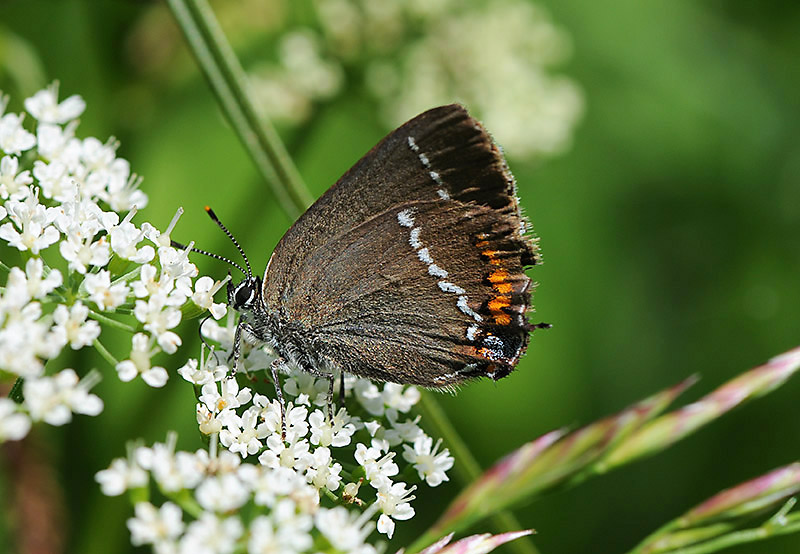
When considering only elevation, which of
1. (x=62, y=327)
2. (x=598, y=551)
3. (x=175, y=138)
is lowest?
(x=598, y=551)

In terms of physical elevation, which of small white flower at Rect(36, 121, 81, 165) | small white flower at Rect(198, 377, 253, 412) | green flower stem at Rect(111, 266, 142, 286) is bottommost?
small white flower at Rect(198, 377, 253, 412)

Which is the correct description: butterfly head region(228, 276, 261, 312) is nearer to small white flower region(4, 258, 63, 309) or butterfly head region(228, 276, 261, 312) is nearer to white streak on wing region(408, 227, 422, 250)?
white streak on wing region(408, 227, 422, 250)

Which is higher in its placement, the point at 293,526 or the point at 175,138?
the point at 175,138

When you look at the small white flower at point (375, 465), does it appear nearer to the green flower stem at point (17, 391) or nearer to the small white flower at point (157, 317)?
the small white flower at point (157, 317)

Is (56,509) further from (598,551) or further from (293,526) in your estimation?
(598,551)

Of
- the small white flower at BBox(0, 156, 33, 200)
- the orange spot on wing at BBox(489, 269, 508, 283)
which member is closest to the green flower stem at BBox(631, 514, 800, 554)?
the orange spot on wing at BBox(489, 269, 508, 283)

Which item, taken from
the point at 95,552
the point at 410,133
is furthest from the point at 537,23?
the point at 95,552
